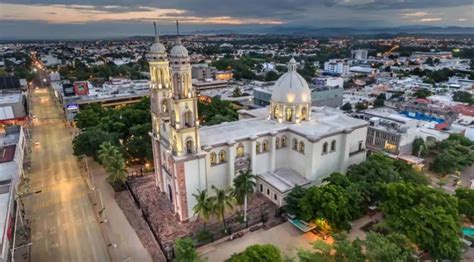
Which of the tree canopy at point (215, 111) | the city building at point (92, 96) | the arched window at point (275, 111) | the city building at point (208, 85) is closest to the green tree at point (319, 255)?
the arched window at point (275, 111)

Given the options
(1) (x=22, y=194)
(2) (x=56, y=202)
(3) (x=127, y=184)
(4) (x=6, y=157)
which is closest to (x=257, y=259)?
(3) (x=127, y=184)

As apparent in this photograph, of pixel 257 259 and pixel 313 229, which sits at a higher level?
pixel 257 259

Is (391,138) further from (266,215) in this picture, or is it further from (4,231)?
(4,231)

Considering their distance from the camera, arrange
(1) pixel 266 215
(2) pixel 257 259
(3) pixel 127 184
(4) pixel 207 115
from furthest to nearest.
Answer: (4) pixel 207 115
(3) pixel 127 184
(1) pixel 266 215
(2) pixel 257 259

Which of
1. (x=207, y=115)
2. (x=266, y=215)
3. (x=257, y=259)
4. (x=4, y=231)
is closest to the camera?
(x=257, y=259)

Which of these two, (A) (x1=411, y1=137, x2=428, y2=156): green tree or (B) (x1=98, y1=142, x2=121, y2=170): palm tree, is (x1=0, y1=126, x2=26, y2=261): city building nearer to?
(B) (x1=98, y1=142, x2=121, y2=170): palm tree

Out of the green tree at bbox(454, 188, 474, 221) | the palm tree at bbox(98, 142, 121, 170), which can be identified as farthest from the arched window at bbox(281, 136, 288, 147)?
the palm tree at bbox(98, 142, 121, 170)
